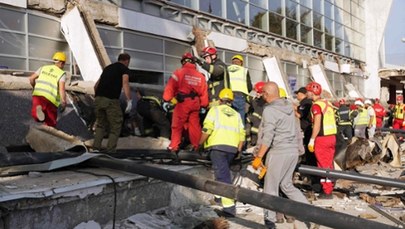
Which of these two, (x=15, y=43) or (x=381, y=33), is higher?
(x=381, y=33)

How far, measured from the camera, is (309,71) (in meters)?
22.7

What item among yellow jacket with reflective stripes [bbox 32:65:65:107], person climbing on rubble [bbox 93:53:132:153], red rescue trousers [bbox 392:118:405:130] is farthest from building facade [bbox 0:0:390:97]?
red rescue trousers [bbox 392:118:405:130]

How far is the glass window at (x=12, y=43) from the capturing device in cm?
921

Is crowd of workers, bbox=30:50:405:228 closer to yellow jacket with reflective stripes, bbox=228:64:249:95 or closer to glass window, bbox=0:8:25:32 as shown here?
yellow jacket with reflective stripes, bbox=228:64:249:95

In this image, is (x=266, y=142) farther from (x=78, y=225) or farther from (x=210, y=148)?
(x=78, y=225)

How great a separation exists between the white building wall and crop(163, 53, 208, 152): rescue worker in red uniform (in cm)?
2528

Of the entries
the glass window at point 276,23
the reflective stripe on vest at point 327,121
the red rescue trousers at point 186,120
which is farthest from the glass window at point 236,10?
the red rescue trousers at point 186,120

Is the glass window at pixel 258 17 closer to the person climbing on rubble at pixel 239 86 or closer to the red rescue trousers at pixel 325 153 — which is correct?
the person climbing on rubble at pixel 239 86

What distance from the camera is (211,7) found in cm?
1573

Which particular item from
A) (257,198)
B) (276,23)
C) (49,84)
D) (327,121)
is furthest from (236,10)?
(257,198)

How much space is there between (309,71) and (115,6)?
13.5m

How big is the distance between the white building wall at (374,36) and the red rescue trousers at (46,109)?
26483 mm

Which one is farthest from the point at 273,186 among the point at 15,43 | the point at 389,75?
the point at 389,75

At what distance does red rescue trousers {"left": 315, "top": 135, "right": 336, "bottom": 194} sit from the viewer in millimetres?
7465
